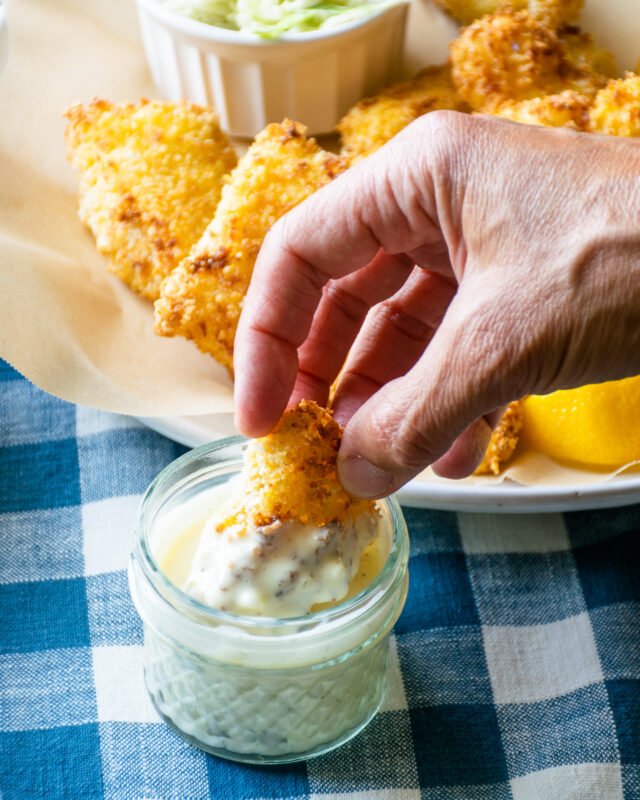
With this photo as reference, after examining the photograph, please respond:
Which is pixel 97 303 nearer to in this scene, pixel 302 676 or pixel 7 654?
Result: pixel 7 654

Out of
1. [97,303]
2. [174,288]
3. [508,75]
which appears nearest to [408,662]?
[174,288]

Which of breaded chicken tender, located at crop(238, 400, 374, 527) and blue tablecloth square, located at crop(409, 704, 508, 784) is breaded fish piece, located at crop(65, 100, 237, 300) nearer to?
breaded chicken tender, located at crop(238, 400, 374, 527)

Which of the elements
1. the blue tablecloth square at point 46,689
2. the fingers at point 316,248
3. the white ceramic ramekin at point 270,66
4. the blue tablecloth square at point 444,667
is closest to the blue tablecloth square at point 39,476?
the blue tablecloth square at point 46,689

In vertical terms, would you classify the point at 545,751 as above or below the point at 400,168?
below

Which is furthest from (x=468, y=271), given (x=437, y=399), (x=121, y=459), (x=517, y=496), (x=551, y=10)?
(x=551, y=10)

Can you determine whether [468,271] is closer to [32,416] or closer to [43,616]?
[43,616]

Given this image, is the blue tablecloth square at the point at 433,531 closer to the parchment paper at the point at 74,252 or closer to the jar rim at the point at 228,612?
the parchment paper at the point at 74,252
